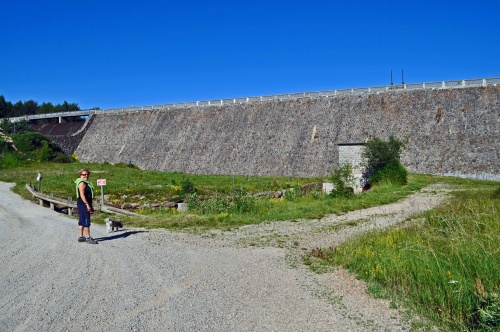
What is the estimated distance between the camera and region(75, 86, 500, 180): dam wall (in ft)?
126

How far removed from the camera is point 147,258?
423 inches

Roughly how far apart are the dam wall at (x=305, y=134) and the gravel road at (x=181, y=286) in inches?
1091

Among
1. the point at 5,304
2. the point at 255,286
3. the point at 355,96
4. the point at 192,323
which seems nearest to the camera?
the point at 192,323

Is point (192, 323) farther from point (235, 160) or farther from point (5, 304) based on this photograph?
point (235, 160)

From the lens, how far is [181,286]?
8.37 metres

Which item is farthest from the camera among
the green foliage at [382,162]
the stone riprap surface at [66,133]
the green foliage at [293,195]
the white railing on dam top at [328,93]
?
the stone riprap surface at [66,133]

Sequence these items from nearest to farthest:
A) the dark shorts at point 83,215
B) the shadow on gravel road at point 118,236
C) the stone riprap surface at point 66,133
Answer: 1. the dark shorts at point 83,215
2. the shadow on gravel road at point 118,236
3. the stone riprap surface at point 66,133

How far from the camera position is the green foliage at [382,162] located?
95.2ft

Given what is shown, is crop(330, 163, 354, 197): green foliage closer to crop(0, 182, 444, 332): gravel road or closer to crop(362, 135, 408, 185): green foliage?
crop(362, 135, 408, 185): green foliage

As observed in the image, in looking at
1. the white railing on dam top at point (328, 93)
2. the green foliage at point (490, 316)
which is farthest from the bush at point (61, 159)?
the green foliage at point (490, 316)

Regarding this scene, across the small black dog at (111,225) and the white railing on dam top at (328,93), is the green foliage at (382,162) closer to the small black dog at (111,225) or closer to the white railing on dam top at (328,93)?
the white railing on dam top at (328,93)

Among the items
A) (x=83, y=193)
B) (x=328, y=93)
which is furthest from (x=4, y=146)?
(x=83, y=193)

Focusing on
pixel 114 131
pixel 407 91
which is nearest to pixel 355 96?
pixel 407 91

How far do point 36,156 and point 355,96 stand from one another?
1560 inches
